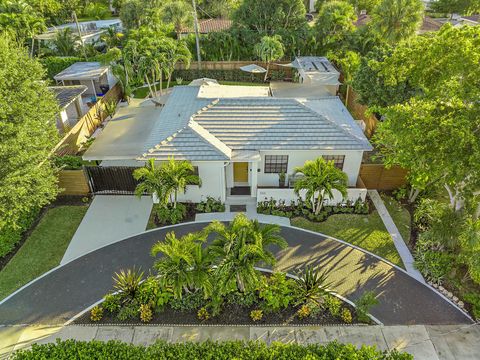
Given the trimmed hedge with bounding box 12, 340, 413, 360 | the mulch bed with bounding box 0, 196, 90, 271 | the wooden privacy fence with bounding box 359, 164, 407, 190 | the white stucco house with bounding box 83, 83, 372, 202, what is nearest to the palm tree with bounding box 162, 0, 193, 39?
the white stucco house with bounding box 83, 83, 372, 202

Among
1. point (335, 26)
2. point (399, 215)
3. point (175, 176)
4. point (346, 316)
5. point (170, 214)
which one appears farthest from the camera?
point (335, 26)

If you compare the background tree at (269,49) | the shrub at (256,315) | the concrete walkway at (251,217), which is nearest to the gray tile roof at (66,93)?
the concrete walkway at (251,217)

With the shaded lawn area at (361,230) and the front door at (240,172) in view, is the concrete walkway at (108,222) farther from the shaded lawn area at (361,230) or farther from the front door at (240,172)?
the shaded lawn area at (361,230)

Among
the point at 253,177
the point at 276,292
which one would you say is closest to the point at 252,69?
the point at 253,177

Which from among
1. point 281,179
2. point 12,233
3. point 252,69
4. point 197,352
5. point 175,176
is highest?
point 175,176

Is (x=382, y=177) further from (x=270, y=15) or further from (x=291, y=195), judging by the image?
(x=270, y=15)

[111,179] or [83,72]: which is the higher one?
[83,72]
